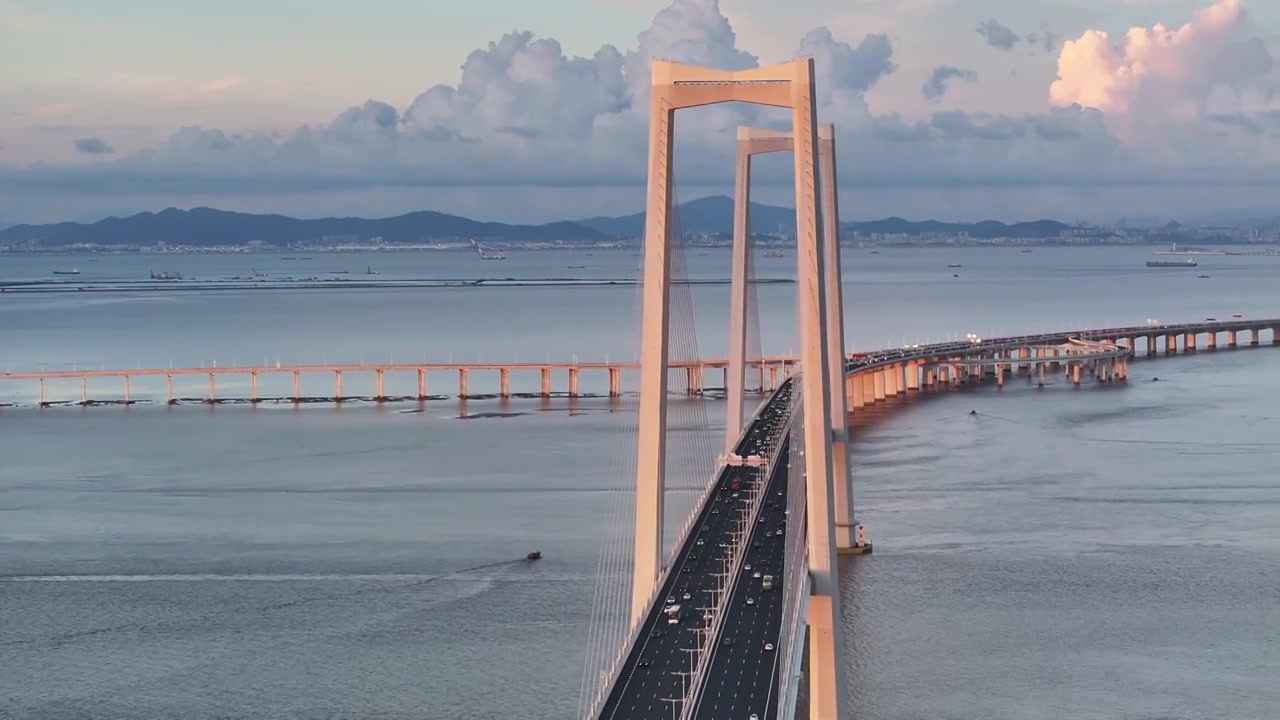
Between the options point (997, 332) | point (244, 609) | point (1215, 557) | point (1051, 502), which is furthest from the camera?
point (997, 332)

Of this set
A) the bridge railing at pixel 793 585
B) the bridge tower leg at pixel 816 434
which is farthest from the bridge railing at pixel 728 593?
the bridge tower leg at pixel 816 434

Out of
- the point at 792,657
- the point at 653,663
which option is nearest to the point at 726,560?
the point at 653,663

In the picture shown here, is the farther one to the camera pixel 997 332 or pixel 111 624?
pixel 997 332

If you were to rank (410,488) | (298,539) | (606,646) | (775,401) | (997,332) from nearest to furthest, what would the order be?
(606,646)
(298,539)
(410,488)
(775,401)
(997,332)

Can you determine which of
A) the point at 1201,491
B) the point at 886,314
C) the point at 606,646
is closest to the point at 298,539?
the point at 606,646

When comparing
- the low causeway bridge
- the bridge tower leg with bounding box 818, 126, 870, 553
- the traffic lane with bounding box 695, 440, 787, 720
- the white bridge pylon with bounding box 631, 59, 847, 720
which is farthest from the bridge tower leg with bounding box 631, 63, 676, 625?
the low causeway bridge

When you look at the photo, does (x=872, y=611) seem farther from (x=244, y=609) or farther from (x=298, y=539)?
(x=298, y=539)
